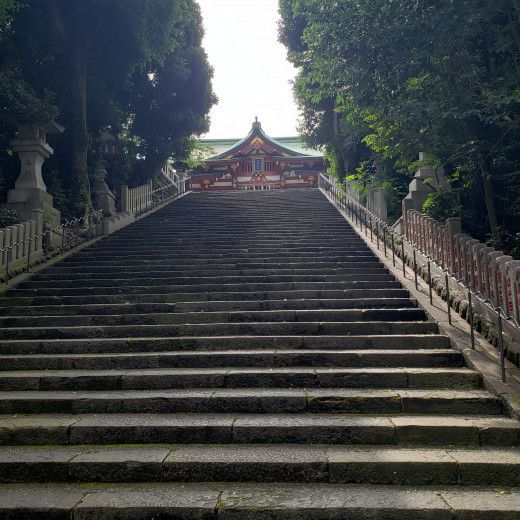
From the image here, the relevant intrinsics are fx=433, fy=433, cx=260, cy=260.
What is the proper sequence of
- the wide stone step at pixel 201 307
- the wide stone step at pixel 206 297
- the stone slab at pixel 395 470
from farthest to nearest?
the wide stone step at pixel 206 297
the wide stone step at pixel 201 307
the stone slab at pixel 395 470

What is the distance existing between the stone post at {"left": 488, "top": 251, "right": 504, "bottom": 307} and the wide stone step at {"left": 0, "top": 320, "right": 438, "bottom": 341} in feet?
2.49

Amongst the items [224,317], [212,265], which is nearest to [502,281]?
[224,317]

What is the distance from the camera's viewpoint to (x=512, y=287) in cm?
480

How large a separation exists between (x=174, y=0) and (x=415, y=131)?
10.3 metres

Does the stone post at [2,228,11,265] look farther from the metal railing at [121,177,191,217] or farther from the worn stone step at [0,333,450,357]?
the metal railing at [121,177,191,217]

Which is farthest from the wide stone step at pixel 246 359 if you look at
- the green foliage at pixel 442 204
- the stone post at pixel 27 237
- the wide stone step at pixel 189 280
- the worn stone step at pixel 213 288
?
the green foliage at pixel 442 204

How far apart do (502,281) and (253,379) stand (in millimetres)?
3072

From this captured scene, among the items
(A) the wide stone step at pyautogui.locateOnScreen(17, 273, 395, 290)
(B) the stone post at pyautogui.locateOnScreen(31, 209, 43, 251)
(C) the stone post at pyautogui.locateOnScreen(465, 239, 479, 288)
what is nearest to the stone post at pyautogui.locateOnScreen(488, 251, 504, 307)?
(C) the stone post at pyautogui.locateOnScreen(465, 239, 479, 288)

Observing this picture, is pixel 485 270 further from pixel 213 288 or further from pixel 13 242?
pixel 13 242

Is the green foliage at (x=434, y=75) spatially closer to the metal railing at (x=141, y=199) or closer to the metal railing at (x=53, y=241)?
the metal railing at (x=53, y=241)

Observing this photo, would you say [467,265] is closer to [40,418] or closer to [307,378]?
[307,378]

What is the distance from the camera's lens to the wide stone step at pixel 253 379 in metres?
4.48

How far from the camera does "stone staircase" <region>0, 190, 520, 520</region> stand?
310 centimetres

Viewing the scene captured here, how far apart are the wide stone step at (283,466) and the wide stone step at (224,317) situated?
2.56 m
